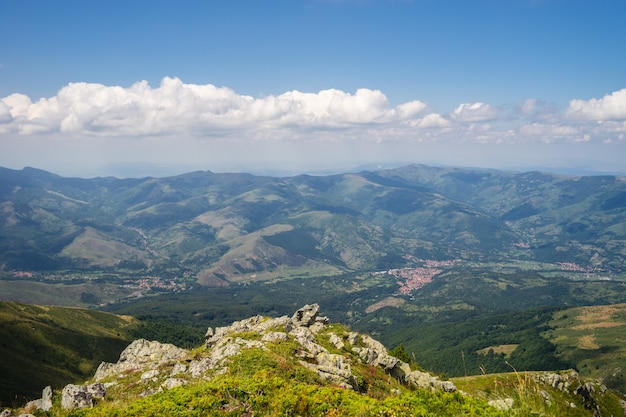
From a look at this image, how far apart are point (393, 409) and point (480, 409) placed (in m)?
4.94

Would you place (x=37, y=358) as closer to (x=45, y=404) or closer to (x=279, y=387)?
(x=45, y=404)

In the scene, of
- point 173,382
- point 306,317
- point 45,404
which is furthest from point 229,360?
point 306,317

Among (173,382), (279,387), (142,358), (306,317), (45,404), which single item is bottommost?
(306,317)

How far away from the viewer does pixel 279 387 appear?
2577cm

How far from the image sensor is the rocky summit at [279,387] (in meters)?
22.2

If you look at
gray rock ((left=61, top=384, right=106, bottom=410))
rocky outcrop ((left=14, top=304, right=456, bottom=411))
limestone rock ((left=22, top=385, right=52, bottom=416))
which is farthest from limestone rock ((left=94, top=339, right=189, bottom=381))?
gray rock ((left=61, top=384, right=106, bottom=410))

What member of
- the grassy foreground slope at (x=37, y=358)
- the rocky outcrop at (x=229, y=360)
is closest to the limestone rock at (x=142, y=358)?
the rocky outcrop at (x=229, y=360)

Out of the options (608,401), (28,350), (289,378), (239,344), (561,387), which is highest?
(289,378)

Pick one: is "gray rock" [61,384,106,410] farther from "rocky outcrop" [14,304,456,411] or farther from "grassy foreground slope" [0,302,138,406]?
"grassy foreground slope" [0,302,138,406]

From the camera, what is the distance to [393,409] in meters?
21.2

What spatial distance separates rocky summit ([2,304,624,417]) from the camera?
22219 millimetres

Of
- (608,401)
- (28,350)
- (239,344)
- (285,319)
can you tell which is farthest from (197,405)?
(28,350)

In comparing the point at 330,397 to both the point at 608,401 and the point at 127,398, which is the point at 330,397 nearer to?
the point at 127,398

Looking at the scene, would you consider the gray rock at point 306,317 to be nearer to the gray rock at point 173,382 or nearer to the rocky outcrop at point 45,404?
the gray rock at point 173,382
